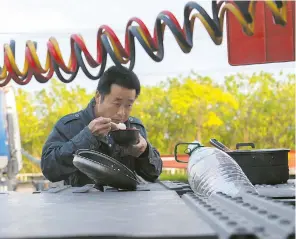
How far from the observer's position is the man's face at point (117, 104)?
7.15 feet

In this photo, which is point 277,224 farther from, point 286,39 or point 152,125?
point 152,125

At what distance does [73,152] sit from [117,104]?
1.73 ft

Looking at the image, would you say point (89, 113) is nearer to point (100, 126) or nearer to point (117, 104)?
point (117, 104)

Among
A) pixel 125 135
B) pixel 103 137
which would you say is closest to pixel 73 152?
Result: pixel 103 137

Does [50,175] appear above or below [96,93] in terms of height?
below

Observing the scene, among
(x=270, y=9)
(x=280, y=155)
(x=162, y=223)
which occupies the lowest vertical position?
(x=280, y=155)

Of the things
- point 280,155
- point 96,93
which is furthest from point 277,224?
point 96,93

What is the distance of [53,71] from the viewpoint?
480 cm

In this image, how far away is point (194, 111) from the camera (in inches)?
370

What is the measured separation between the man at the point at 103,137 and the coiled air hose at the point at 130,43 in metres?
2.13

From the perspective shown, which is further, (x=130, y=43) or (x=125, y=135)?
(x=130, y=43)

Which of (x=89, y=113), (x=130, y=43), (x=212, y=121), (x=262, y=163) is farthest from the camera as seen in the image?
(x=212, y=121)

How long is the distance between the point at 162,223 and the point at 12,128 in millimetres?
7767

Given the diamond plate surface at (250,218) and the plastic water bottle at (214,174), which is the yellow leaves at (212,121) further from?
the diamond plate surface at (250,218)
